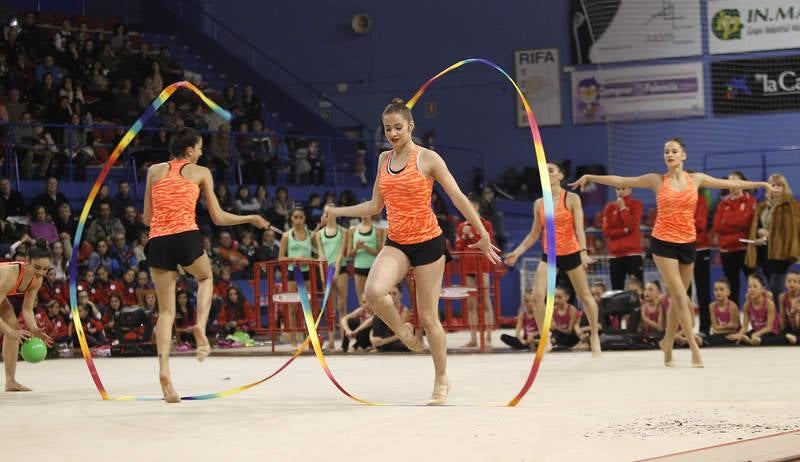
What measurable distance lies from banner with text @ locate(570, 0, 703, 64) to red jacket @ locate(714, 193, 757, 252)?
361 inches

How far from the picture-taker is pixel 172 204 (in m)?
7.71

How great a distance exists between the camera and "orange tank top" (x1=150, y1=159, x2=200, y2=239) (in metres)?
7.71

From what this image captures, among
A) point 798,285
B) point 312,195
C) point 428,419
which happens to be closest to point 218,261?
point 312,195

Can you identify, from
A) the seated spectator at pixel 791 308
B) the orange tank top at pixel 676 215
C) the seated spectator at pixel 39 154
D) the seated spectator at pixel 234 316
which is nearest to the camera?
the orange tank top at pixel 676 215

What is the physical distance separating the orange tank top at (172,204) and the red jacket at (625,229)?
713 centimetres

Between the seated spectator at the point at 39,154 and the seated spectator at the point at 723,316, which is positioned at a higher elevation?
the seated spectator at the point at 39,154

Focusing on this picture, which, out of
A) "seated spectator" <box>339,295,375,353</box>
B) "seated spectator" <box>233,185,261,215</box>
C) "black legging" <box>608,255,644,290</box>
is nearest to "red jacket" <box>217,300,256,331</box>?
"seated spectator" <box>233,185,261,215</box>

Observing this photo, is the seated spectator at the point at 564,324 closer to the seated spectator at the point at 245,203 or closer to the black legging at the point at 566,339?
the black legging at the point at 566,339

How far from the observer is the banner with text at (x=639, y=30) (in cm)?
2166

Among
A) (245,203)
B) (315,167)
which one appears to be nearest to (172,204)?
(245,203)

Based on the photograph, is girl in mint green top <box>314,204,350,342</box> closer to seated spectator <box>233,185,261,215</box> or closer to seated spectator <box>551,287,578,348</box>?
seated spectator <box>551,287,578,348</box>

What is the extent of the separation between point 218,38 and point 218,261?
9.88 m

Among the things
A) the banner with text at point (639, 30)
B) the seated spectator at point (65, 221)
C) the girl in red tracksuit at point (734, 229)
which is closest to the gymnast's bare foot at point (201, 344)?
the girl in red tracksuit at point (734, 229)

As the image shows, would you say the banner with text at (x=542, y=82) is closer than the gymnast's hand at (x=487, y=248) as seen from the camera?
No
